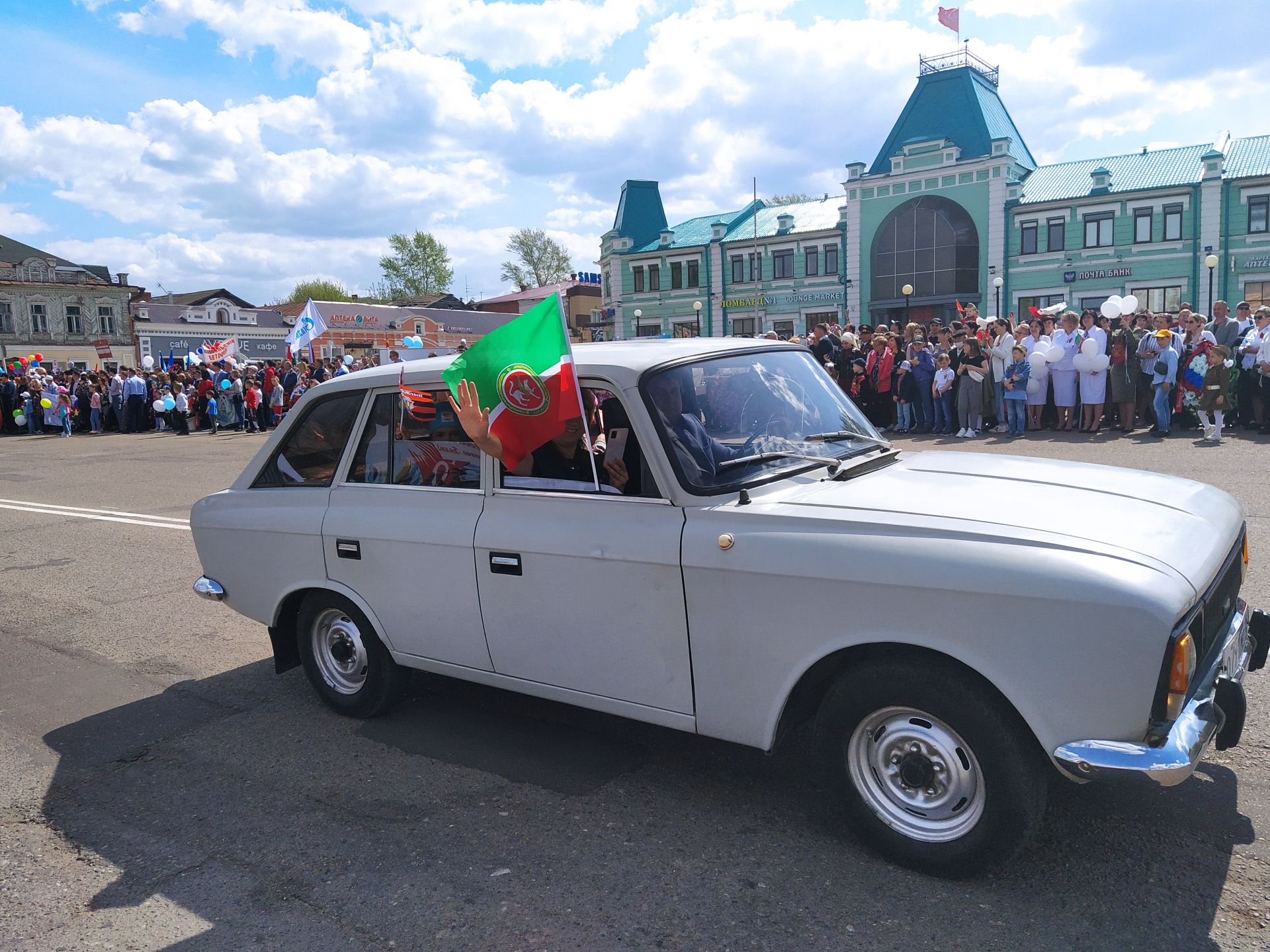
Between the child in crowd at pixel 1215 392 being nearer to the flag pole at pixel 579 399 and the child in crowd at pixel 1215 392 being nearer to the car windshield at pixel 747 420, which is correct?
the car windshield at pixel 747 420

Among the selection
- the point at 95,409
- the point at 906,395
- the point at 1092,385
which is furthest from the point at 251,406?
the point at 1092,385

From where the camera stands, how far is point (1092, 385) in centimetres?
1371

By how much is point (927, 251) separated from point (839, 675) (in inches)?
1942

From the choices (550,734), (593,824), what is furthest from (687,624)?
(550,734)

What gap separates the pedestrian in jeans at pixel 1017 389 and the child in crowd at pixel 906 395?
5.61 feet

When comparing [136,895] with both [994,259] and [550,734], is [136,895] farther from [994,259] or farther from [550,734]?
[994,259]

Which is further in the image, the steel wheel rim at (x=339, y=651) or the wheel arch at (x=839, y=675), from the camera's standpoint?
the steel wheel rim at (x=339, y=651)

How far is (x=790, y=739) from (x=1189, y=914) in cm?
169

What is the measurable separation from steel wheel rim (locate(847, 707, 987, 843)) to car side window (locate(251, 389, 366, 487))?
2878 millimetres

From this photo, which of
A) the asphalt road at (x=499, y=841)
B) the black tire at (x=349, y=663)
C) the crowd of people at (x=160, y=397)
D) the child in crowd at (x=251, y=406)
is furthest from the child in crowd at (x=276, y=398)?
the black tire at (x=349, y=663)

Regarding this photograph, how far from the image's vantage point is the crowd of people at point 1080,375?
12781mm

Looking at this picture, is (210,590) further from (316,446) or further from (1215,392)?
(1215,392)

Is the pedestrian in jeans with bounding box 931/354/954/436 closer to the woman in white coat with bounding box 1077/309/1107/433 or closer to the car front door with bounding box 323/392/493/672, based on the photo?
the woman in white coat with bounding box 1077/309/1107/433

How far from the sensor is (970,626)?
2758 mm
